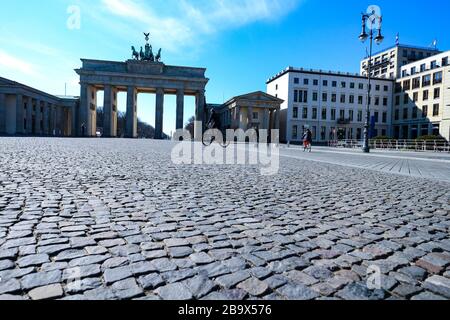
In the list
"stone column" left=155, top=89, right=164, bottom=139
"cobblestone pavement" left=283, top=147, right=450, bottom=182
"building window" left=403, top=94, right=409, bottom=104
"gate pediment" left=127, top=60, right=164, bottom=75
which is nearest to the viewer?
"cobblestone pavement" left=283, top=147, right=450, bottom=182

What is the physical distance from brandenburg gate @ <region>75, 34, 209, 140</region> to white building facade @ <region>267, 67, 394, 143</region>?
68.9ft

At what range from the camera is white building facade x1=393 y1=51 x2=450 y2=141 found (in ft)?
190

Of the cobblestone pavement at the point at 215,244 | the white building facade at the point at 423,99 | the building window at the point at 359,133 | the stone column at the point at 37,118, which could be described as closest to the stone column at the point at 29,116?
the stone column at the point at 37,118

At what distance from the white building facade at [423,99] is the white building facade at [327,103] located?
301cm

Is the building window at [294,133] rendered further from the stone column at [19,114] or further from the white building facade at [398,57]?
the stone column at [19,114]

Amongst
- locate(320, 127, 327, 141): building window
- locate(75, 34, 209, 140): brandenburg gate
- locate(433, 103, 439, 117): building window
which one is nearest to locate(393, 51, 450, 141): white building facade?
locate(433, 103, 439, 117): building window

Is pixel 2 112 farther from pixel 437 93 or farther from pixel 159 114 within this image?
pixel 437 93

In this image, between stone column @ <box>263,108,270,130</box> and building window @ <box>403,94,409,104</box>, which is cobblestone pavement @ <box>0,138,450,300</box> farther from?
building window @ <box>403,94,409,104</box>

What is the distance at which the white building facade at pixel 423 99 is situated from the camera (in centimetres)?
5781

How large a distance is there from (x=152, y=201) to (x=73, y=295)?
102 inches

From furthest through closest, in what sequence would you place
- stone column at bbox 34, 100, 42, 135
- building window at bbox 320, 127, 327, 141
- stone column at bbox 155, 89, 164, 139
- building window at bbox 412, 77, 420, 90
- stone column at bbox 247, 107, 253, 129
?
building window at bbox 320, 127, 327, 141
building window at bbox 412, 77, 420, 90
stone column at bbox 247, 107, 253, 129
stone column at bbox 155, 89, 164, 139
stone column at bbox 34, 100, 42, 135
